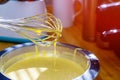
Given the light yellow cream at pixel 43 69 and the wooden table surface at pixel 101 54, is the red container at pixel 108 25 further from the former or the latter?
the light yellow cream at pixel 43 69

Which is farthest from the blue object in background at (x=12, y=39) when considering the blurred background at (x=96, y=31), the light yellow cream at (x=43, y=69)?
the light yellow cream at (x=43, y=69)

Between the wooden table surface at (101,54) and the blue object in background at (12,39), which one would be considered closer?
the wooden table surface at (101,54)

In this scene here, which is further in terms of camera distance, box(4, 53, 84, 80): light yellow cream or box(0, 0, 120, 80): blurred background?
box(0, 0, 120, 80): blurred background

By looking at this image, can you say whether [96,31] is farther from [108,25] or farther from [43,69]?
[43,69]

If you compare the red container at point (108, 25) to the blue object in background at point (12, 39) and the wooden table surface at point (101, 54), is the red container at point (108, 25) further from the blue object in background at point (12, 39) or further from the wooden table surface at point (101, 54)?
the blue object in background at point (12, 39)

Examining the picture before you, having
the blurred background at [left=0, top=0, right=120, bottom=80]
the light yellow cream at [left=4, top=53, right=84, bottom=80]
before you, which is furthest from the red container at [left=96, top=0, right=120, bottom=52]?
the light yellow cream at [left=4, top=53, right=84, bottom=80]

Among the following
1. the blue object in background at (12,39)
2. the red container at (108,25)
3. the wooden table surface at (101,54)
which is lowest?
the wooden table surface at (101,54)

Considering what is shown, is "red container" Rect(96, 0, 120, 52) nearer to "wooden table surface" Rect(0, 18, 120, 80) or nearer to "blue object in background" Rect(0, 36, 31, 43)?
"wooden table surface" Rect(0, 18, 120, 80)

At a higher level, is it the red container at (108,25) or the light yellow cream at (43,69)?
the red container at (108,25)

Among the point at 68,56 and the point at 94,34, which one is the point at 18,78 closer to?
the point at 68,56
